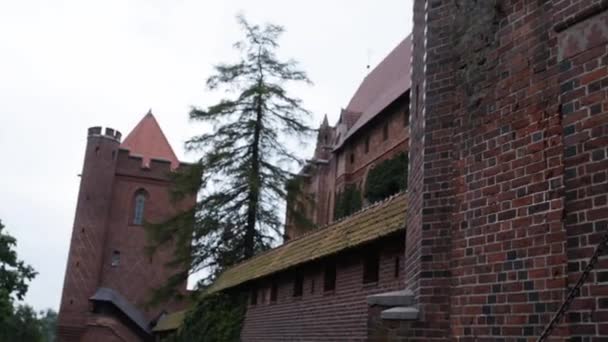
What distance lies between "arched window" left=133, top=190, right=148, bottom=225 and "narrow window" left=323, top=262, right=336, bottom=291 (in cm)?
3278

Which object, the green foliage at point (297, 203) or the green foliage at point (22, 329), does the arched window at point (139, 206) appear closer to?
the green foliage at point (22, 329)

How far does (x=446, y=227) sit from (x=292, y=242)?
1022 cm

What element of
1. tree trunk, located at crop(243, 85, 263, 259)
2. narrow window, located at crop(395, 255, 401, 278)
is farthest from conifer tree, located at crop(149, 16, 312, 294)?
narrow window, located at crop(395, 255, 401, 278)

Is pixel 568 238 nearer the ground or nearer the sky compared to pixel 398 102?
nearer the ground

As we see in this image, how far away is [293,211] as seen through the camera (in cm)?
2991

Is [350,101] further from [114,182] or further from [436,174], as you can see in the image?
[436,174]

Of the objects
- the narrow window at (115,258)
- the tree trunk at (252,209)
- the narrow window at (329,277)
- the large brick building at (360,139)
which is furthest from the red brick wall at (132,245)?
the narrow window at (329,277)

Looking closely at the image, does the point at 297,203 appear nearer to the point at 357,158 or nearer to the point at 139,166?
the point at 357,158

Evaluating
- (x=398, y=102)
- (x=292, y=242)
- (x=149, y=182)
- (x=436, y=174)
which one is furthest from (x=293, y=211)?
(x=436, y=174)

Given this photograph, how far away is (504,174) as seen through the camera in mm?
5211

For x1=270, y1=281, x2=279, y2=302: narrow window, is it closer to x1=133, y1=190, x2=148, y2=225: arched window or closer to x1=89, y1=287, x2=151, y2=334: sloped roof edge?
x1=89, y1=287, x2=151, y2=334: sloped roof edge

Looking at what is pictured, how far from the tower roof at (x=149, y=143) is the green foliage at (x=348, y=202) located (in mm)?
14338

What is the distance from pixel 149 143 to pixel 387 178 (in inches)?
896

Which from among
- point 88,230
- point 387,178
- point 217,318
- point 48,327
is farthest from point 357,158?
point 48,327
